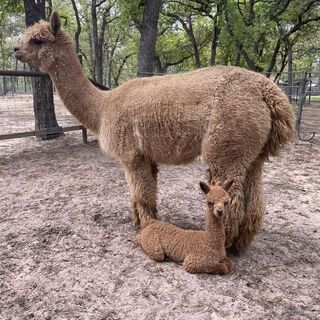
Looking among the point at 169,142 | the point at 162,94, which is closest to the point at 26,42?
the point at 162,94

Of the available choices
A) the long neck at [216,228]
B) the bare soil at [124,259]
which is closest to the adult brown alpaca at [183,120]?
the long neck at [216,228]

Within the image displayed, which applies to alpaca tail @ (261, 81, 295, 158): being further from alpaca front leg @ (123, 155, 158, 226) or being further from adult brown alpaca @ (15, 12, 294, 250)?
alpaca front leg @ (123, 155, 158, 226)

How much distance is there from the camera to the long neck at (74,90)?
11.6 feet

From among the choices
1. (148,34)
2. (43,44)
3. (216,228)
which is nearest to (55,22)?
(43,44)

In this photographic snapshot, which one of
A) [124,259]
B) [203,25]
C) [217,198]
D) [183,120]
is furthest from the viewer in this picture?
[203,25]

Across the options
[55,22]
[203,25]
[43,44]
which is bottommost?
[43,44]

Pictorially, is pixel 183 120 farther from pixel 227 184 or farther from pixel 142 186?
pixel 142 186

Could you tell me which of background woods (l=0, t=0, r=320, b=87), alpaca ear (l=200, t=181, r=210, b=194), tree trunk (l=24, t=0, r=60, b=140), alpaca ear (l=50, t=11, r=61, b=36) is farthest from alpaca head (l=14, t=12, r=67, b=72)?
tree trunk (l=24, t=0, r=60, b=140)

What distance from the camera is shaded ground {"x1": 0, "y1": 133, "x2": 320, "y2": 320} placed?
2.34m

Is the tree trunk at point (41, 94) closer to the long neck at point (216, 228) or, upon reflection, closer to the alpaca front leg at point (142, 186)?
the alpaca front leg at point (142, 186)

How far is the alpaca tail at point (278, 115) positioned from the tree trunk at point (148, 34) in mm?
A: 5129

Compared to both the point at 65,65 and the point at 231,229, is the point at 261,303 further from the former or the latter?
the point at 65,65

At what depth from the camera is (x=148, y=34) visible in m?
7.38

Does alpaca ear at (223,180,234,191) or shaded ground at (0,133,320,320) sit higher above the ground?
alpaca ear at (223,180,234,191)
